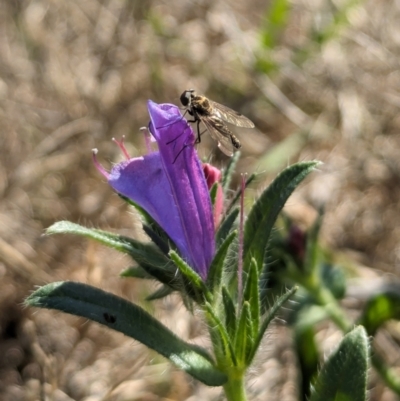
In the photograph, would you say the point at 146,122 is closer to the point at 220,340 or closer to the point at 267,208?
the point at 267,208

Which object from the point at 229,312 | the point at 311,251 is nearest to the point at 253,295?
the point at 229,312

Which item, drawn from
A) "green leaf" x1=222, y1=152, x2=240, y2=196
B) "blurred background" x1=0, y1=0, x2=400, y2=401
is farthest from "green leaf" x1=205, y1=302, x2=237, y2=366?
"blurred background" x1=0, y1=0, x2=400, y2=401

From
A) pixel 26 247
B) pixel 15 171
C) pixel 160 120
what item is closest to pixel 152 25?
pixel 15 171

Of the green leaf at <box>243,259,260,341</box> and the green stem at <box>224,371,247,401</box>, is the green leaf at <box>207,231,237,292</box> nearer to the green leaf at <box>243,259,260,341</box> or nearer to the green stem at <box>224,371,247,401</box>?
the green leaf at <box>243,259,260,341</box>

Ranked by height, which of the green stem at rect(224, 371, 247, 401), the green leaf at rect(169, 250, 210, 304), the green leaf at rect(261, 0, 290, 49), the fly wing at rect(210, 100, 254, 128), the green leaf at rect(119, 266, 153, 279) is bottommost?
the green stem at rect(224, 371, 247, 401)

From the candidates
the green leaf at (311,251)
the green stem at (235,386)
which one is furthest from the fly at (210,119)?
the green leaf at (311,251)

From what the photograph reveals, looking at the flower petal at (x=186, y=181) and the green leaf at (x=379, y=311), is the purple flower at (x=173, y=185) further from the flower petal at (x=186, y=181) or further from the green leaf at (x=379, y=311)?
the green leaf at (x=379, y=311)
